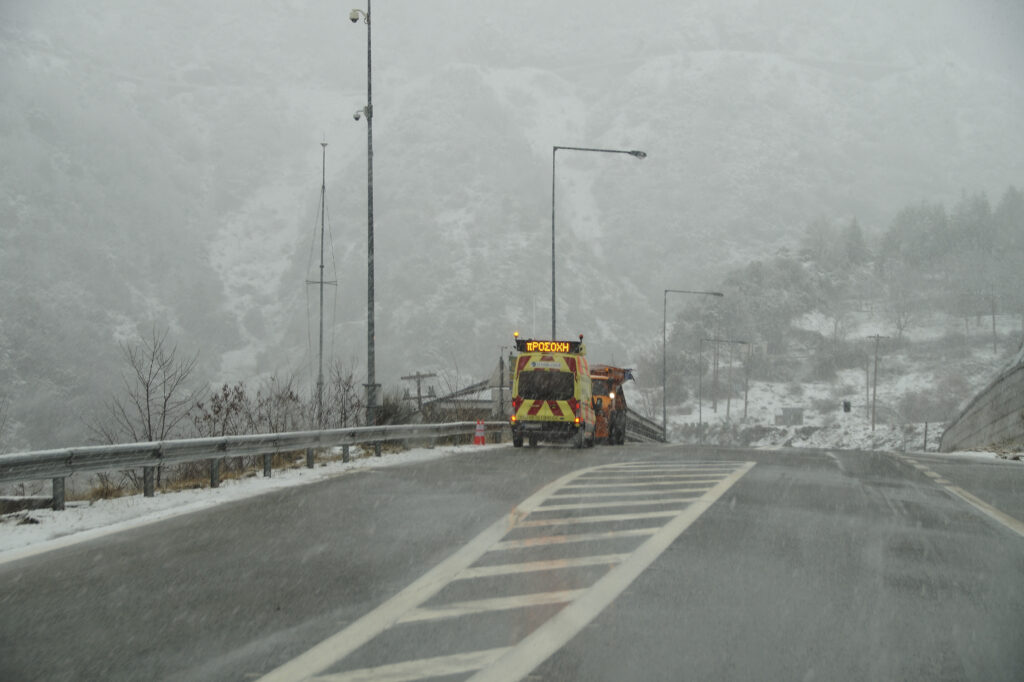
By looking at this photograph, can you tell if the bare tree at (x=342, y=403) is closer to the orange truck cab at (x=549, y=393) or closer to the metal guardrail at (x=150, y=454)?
the orange truck cab at (x=549, y=393)

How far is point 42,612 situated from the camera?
6.17 metres

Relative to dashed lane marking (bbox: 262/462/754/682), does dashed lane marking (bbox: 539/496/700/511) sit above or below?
below

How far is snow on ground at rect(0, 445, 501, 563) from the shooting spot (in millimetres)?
9219

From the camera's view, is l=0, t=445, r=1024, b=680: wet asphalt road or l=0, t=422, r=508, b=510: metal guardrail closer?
l=0, t=445, r=1024, b=680: wet asphalt road

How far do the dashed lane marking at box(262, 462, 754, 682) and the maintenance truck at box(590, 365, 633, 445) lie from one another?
2277 cm

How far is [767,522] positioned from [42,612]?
22.1 feet

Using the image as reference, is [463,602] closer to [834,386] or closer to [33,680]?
[33,680]

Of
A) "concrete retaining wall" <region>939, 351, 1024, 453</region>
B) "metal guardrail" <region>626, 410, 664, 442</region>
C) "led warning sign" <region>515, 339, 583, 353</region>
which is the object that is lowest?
"metal guardrail" <region>626, 410, 664, 442</region>

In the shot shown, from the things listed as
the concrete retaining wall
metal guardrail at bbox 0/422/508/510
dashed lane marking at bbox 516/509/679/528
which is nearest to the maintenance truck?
the concrete retaining wall

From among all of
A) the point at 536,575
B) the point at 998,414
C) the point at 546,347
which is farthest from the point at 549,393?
the point at 536,575

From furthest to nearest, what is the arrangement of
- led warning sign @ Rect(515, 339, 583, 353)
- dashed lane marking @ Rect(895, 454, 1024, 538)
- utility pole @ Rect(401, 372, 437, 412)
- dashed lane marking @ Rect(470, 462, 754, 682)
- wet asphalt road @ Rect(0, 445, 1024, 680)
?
utility pole @ Rect(401, 372, 437, 412) → led warning sign @ Rect(515, 339, 583, 353) → dashed lane marking @ Rect(895, 454, 1024, 538) → wet asphalt road @ Rect(0, 445, 1024, 680) → dashed lane marking @ Rect(470, 462, 754, 682)

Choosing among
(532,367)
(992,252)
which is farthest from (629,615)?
(992,252)

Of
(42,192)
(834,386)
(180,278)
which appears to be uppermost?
(42,192)

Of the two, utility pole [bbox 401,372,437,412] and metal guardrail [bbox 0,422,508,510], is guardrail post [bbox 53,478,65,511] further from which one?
utility pole [bbox 401,372,437,412]
